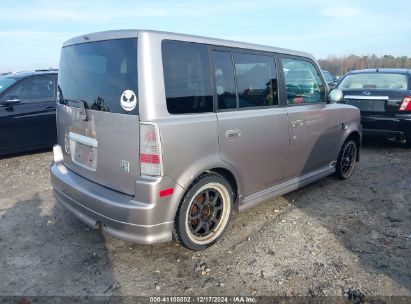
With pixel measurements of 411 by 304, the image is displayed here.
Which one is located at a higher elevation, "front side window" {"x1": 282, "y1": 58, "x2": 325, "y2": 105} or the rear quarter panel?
"front side window" {"x1": 282, "y1": 58, "x2": 325, "y2": 105}

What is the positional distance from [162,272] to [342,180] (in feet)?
11.7

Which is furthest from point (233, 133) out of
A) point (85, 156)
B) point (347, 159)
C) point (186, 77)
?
point (347, 159)

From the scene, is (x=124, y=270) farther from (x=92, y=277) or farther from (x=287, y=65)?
(x=287, y=65)

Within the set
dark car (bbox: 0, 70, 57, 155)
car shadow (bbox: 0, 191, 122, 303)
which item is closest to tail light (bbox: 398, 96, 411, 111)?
car shadow (bbox: 0, 191, 122, 303)

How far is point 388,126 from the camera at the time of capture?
22.7ft

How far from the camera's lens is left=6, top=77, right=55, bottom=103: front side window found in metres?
6.40

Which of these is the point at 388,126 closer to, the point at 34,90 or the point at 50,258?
the point at 50,258

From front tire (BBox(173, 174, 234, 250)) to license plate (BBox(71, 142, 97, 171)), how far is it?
88 cm

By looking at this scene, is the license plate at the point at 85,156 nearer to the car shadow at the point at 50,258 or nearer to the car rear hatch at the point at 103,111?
the car rear hatch at the point at 103,111

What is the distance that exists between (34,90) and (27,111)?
46 centimetres

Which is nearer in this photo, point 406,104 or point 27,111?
point 27,111

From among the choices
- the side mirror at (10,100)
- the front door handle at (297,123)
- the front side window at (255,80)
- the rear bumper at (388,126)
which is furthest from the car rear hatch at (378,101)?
the side mirror at (10,100)

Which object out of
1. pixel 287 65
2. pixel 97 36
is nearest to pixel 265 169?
pixel 287 65

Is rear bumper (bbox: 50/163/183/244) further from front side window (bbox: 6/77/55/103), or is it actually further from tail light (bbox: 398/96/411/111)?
tail light (bbox: 398/96/411/111)
